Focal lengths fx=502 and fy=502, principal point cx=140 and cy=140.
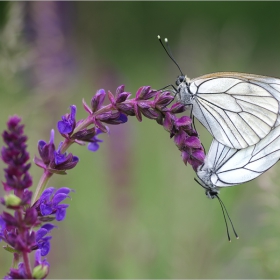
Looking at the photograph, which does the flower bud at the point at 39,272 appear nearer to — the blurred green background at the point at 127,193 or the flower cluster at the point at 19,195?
the flower cluster at the point at 19,195

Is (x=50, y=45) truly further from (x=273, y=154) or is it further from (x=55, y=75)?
(x=273, y=154)

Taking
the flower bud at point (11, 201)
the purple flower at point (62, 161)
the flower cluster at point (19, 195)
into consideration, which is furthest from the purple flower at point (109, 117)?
the flower bud at point (11, 201)

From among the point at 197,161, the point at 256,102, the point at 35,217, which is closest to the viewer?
the point at 35,217

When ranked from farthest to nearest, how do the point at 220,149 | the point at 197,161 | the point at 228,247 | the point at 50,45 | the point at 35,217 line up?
the point at 50,45 < the point at 228,247 < the point at 220,149 < the point at 197,161 < the point at 35,217

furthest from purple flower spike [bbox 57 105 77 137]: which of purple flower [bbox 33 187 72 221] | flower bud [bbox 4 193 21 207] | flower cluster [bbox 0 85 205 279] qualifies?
flower bud [bbox 4 193 21 207]

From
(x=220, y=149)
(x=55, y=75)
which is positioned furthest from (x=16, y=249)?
(x=55, y=75)

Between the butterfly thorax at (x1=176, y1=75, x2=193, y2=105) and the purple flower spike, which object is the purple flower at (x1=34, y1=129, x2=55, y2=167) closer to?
the purple flower spike

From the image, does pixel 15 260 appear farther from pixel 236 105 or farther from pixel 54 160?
pixel 236 105

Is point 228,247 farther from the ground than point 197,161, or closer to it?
closer to it

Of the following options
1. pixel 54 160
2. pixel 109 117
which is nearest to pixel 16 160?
pixel 54 160
